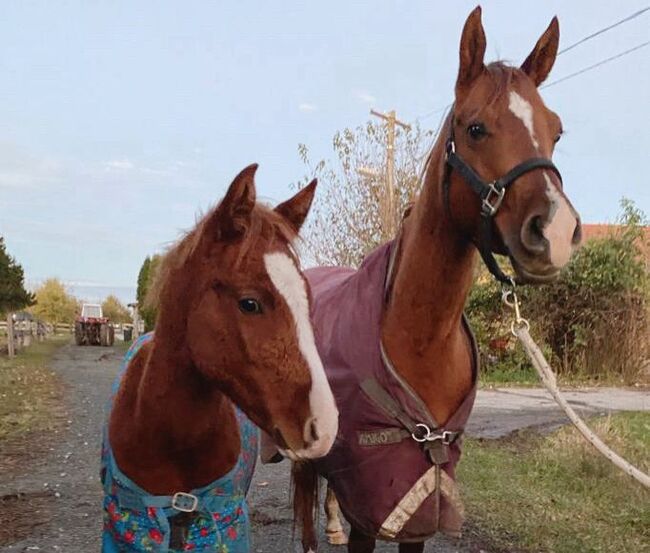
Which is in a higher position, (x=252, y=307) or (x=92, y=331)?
(x=252, y=307)

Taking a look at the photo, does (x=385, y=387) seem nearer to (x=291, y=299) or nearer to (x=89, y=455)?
(x=291, y=299)

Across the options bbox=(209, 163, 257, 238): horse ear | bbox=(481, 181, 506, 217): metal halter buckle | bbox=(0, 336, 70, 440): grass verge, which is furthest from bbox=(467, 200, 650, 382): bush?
bbox=(209, 163, 257, 238): horse ear

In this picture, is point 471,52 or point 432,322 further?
point 432,322

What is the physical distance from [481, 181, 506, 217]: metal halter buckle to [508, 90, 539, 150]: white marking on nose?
210 mm

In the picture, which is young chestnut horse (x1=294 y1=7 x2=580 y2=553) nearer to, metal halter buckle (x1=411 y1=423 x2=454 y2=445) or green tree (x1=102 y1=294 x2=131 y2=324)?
metal halter buckle (x1=411 y1=423 x2=454 y2=445)

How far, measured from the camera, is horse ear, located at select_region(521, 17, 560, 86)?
8.77 feet

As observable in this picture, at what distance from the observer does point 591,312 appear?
1437 cm

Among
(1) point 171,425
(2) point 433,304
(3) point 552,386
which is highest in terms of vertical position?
(2) point 433,304

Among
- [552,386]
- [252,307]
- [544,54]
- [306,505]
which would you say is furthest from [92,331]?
[252,307]

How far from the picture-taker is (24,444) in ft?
23.6

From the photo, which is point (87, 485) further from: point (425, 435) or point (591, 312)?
point (591, 312)

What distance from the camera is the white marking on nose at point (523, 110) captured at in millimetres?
2348

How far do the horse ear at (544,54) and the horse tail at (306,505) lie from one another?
211 centimetres

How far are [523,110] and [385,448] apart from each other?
4.32 ft
